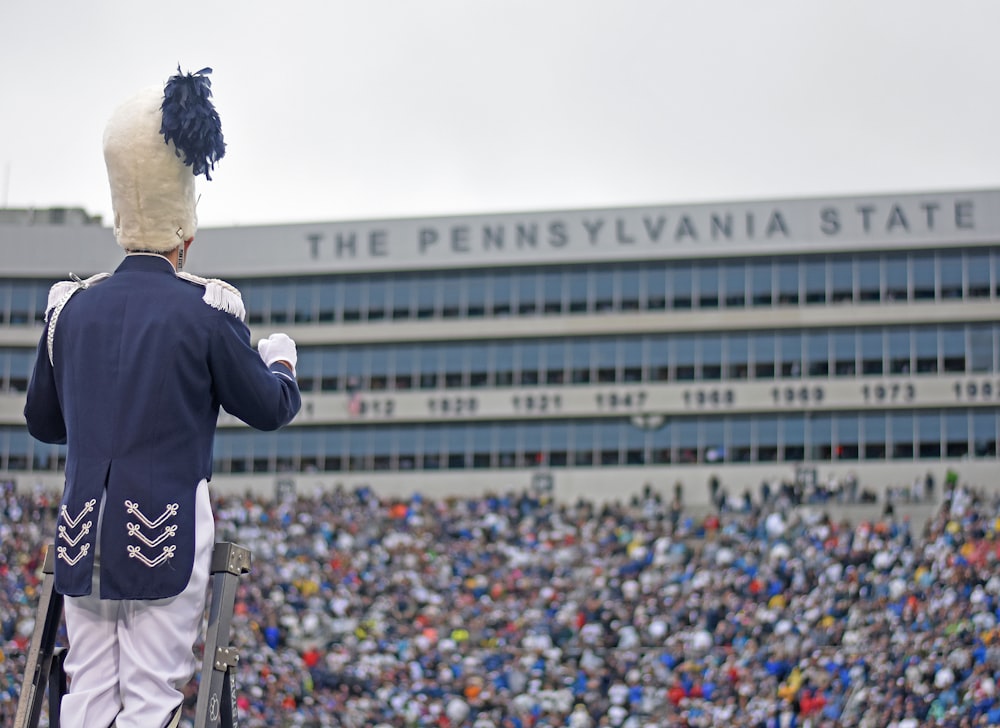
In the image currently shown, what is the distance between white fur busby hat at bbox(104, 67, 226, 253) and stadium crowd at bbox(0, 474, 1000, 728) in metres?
14.5

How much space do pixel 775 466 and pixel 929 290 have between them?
5.54 meters

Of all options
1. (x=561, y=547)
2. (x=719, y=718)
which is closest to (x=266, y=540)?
(x=561, y=547)

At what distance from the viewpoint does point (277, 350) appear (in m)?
4.61

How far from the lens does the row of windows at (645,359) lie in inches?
1470

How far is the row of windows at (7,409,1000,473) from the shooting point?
36.6 m

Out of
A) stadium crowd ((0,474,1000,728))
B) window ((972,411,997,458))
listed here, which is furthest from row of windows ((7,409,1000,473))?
stadium crowd ((0,474,1000,728))

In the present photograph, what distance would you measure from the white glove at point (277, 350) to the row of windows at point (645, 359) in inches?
1316

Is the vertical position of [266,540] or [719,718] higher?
[266,540]

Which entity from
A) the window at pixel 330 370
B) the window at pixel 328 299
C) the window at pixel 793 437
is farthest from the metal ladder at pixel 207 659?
the window at pixel 328 299

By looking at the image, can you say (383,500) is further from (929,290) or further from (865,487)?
(929,290)

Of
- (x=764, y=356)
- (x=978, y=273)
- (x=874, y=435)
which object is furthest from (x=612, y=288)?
(x=978, y=273)

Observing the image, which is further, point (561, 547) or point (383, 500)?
point (383, 500)

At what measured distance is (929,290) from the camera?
3766 centimetres

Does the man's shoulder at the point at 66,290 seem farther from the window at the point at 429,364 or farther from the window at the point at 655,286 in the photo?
the window at the point at 429,364
